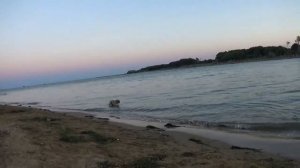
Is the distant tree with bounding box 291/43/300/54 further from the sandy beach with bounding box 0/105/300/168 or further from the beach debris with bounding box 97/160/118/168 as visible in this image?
the beach debris with bounding box 97/160/118/168

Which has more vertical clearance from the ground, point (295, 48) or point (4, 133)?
point (295, 48)

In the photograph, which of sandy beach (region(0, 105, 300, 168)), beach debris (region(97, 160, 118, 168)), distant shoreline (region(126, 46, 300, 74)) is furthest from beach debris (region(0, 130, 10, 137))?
distant shoreline (region(126, 46, 300, 74))

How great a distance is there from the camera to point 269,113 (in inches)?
735

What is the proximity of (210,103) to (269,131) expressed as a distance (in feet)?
35.7

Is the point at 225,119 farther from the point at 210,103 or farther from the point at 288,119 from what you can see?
the point at 210,103

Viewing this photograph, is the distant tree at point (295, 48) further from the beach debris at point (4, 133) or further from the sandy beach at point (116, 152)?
the beach debris at point (4, 133)

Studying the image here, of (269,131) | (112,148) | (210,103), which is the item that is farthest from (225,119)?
(112,148)

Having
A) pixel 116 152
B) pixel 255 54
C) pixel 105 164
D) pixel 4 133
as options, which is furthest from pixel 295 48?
pixel 105 164

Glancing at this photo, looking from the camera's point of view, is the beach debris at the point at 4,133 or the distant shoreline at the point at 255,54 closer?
the beach debris at the point at 4,133

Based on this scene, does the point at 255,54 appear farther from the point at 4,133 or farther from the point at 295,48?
the point at 4,133

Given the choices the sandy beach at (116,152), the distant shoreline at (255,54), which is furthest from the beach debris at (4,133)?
the distant shoreline at (255,54)

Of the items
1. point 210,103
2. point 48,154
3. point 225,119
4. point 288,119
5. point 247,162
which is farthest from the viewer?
point 210,103

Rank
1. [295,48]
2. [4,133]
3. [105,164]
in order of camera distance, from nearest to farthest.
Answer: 1. [105,164]
2. [4,133]
3. [295,48]

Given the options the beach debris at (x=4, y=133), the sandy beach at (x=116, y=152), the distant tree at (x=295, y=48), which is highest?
the distant tree at (x=295, y=48)
